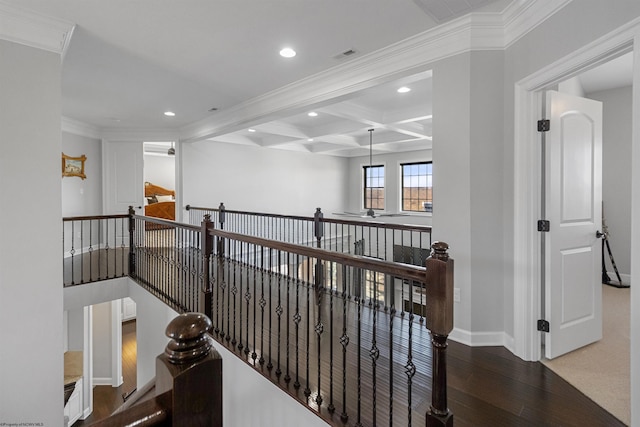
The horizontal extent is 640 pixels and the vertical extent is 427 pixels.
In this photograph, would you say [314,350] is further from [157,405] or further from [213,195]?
[213,195]

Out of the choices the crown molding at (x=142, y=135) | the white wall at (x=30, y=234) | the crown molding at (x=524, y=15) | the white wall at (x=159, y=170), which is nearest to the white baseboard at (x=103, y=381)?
the crown molding at (x=142, y=135)

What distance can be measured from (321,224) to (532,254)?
2.76 metres

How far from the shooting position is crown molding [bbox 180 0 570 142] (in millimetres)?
2535

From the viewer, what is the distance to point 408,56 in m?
3.18

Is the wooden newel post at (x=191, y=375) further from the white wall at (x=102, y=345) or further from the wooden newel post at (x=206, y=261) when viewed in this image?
the white wall at (x=102, y=345)

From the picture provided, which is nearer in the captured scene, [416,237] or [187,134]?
[187,134]

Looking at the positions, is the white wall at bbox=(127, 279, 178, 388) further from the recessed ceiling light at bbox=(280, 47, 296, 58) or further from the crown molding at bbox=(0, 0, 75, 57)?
the recessed ceiling light at bbox=(280, 47, 296, 58)

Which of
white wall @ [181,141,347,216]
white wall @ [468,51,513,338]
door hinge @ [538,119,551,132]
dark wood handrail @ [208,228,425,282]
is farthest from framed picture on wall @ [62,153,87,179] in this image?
door hinge @ [538,119,551,132]

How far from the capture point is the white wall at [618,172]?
465 cm

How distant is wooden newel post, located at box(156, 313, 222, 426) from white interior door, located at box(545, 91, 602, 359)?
2.69 metres

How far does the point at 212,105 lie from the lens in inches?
210

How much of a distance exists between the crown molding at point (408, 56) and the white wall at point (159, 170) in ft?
23.7

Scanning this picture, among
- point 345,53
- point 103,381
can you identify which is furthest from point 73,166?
point 345,53

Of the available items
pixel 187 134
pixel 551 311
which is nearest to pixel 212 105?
pixel 187 134
